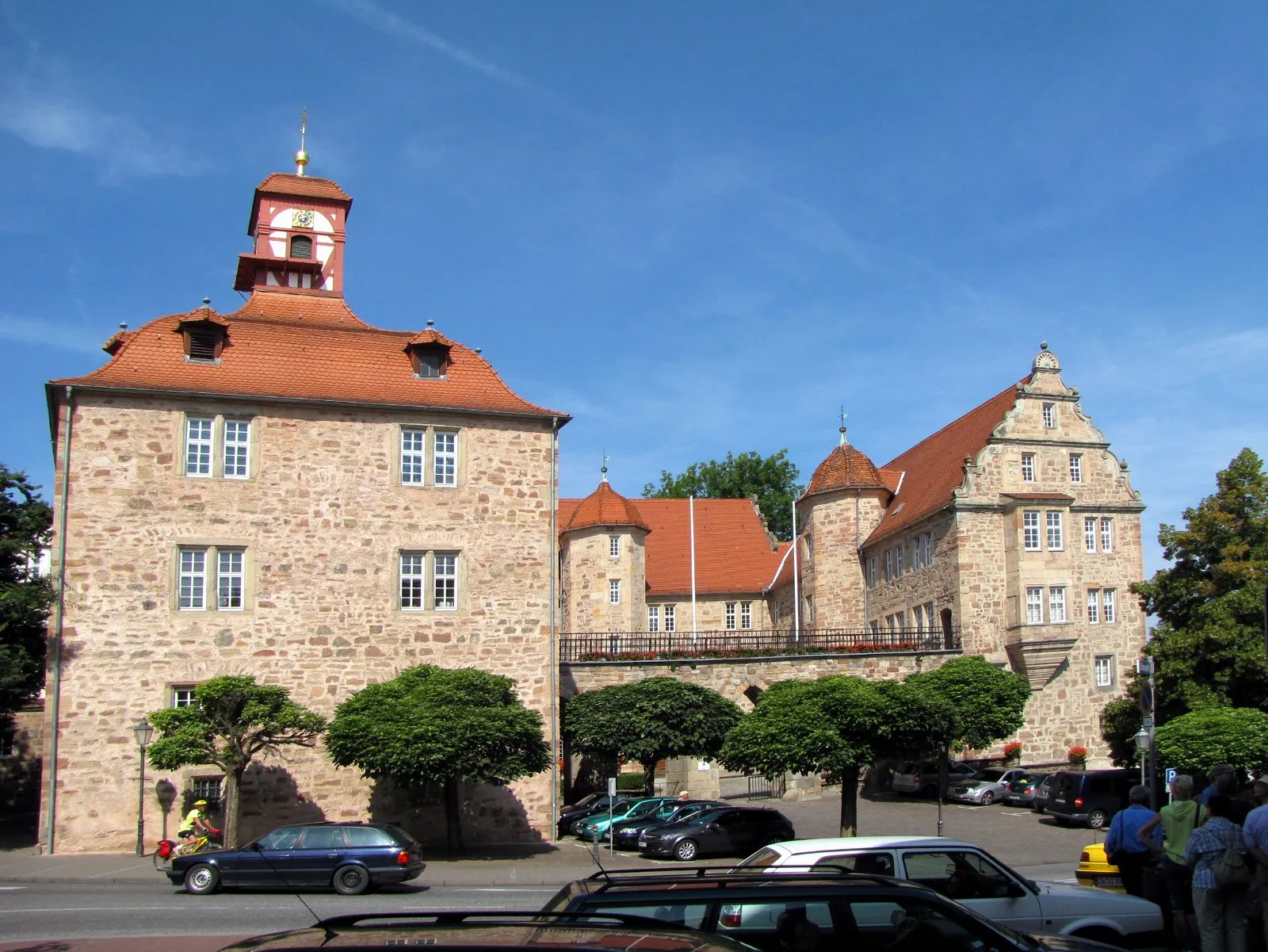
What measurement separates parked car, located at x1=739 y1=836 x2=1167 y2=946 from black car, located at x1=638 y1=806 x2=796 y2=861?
595 inches

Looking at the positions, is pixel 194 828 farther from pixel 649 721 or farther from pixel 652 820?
pixel 649 721

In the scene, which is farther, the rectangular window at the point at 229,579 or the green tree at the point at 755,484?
the green tree at the point at 755,484

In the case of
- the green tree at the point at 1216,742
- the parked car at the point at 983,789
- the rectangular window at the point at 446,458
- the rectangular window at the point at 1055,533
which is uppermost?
the rectangular window at the point at 446,458

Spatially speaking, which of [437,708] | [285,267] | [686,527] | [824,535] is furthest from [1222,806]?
[686,527]

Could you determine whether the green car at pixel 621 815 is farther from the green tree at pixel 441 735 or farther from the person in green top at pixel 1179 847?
the person in green top at pixel 1179 847

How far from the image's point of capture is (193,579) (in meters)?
29.1

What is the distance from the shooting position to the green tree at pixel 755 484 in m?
71.0

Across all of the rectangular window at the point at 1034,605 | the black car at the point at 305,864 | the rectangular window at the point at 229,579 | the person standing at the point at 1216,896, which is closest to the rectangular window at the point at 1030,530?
the rectangular window at the point at 1034,605

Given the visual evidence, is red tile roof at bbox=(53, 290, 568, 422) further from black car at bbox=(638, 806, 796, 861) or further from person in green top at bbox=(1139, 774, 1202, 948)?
person in green top at bbox=(1139, 774, 1202, 948)

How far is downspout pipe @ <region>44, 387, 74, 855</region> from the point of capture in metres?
27.1

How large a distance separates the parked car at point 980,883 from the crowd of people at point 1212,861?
1.57ft

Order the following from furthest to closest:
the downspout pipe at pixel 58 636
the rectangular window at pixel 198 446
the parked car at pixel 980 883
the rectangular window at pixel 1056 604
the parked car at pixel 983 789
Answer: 1. the rectangular window at pixel 1056 604
2. the parked car at pixel 983 789
3. the rectangular window at pixel 198 446
4. the downspout pipe at pixel 58 636
5. the parked car at pixel 980 883

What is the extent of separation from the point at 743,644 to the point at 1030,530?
10526 millimetres

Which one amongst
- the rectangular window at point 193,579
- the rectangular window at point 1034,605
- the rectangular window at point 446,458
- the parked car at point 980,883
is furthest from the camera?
the rectangular window at point 1034,605
